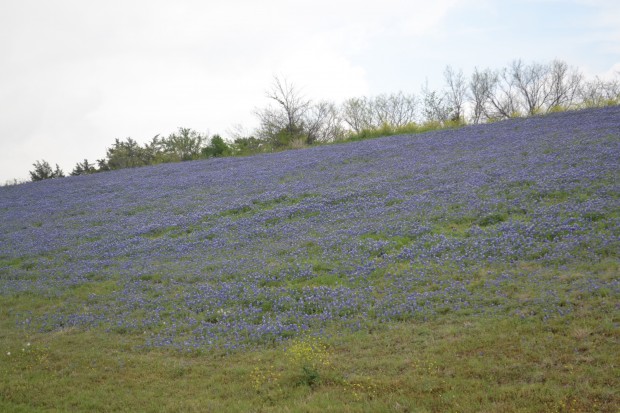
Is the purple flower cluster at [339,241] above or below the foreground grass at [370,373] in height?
above

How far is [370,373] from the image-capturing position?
6922mm

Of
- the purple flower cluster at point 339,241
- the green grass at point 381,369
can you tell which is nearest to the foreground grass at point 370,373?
the green grass at point 381,369

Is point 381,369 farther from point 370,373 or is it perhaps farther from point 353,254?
point 353,254

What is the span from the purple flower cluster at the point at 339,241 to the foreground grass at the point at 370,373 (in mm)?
716

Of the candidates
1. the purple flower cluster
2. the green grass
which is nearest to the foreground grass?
the green grass

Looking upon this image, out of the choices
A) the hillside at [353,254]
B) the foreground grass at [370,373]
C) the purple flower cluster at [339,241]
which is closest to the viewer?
the foreground grass at [370,373]

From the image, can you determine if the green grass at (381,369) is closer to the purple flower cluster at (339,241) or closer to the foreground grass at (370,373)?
the foreground grass at (370,373)

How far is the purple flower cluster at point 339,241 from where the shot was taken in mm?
9461

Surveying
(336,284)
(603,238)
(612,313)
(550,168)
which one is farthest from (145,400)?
(550,168)

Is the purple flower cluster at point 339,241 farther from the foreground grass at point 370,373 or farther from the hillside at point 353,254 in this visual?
the foreground grass at point 370,373

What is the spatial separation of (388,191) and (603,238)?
786 centimetres

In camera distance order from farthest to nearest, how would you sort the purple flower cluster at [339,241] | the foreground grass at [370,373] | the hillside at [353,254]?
the purple flower cluster at [339,241], the hillside at [353,254], the foreground grass at [370,373]

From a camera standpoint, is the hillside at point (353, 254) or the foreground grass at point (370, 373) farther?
the hillside at point (353, 254)

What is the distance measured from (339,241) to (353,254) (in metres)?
1.05
